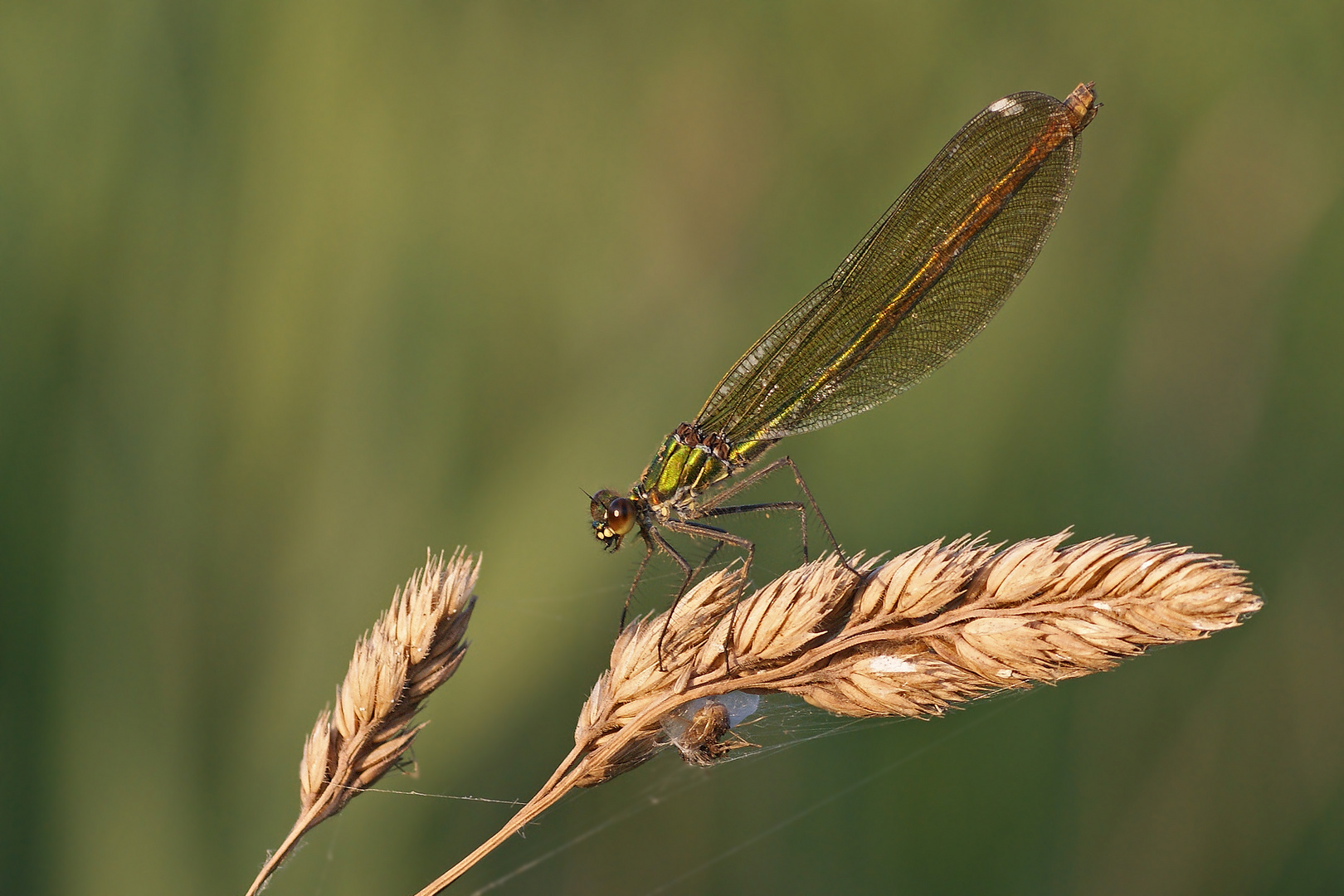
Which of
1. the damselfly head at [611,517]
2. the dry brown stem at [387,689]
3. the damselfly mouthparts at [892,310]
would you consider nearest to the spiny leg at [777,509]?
the damselfly mouthparts at [892,310]

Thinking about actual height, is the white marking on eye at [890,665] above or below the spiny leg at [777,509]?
below

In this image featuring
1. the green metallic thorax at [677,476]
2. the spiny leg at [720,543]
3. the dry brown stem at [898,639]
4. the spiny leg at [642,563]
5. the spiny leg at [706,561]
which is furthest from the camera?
the green metallic thorax at [677,476]

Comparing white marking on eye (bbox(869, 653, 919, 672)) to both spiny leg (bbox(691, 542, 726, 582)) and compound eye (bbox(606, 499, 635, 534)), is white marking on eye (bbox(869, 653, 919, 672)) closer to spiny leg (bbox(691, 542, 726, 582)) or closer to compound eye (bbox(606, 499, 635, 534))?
spiny leg (bbox(691, 542, 726, 582))

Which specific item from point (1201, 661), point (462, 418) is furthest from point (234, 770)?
point (1201, 661)

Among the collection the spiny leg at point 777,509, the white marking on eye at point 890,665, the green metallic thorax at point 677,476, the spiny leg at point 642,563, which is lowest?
the white marking on eye at point 890,665

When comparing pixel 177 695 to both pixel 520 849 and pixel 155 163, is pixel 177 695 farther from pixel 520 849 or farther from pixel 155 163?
pixel 155 163

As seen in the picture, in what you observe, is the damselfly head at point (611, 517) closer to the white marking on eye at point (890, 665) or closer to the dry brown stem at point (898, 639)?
the dry brown stem at point (898, 639)

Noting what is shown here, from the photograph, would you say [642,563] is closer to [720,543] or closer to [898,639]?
[720,543]
